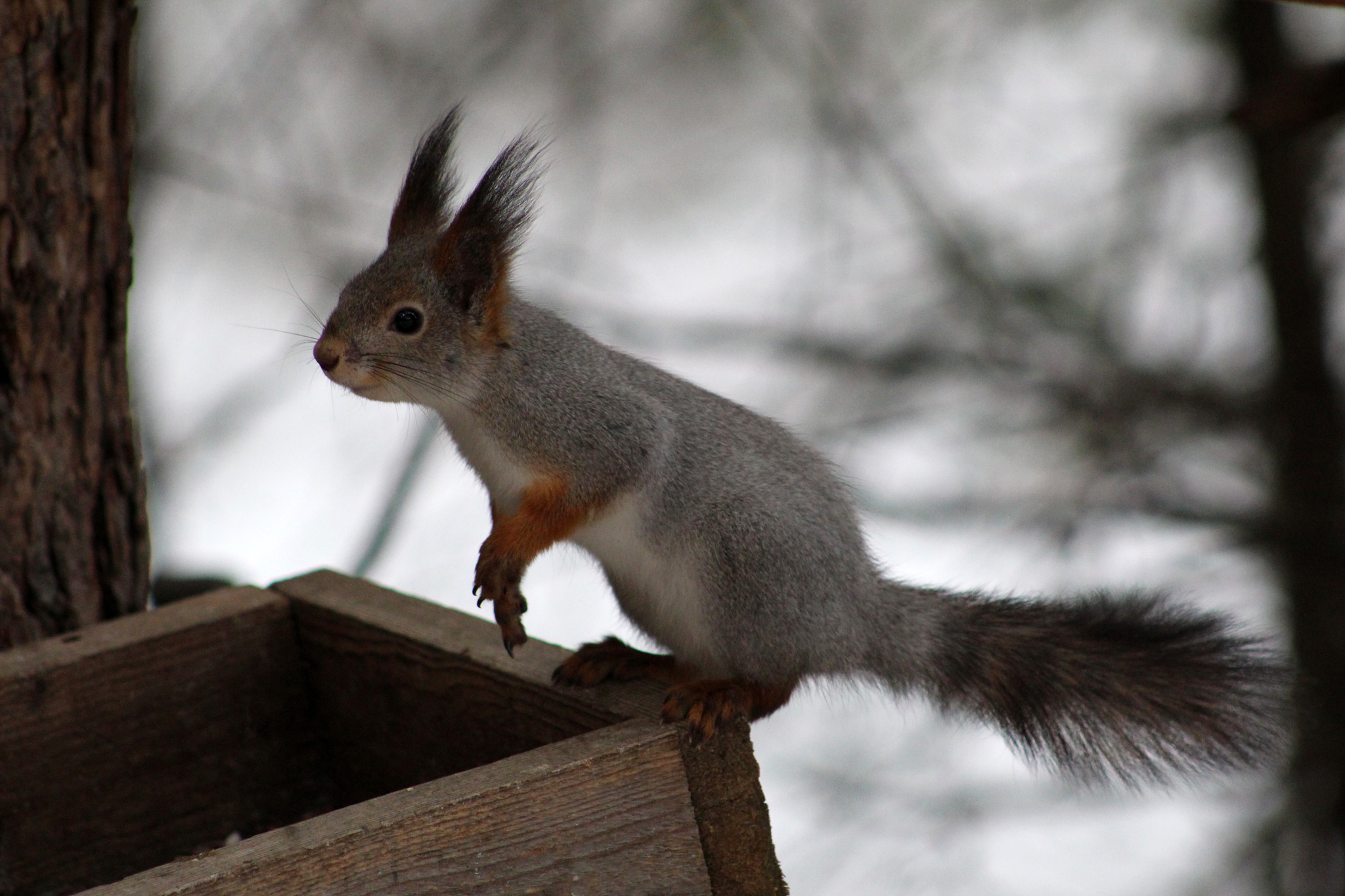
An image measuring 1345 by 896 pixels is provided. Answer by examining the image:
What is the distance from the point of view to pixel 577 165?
9.25 ft

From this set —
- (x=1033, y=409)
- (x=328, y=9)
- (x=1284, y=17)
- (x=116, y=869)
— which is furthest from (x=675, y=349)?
(x=116, y=869)

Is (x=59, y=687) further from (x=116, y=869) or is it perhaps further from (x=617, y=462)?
(x=617, y=462)

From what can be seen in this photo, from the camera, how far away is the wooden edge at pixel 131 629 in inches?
59.1

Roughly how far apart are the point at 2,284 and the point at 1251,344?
89.3 inches

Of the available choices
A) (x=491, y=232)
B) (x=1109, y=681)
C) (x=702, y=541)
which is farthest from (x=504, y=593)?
(x=1109, y=681)

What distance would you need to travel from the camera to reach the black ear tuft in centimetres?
133

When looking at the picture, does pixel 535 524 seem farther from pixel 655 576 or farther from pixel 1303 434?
pixel 1303 434

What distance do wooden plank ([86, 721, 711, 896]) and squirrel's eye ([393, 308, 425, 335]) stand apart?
44 centimetres

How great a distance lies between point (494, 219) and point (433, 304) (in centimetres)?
11

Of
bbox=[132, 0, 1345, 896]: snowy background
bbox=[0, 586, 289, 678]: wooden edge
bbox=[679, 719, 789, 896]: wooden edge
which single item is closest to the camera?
bbox=[679, 719, 789, 896]: wooden edge

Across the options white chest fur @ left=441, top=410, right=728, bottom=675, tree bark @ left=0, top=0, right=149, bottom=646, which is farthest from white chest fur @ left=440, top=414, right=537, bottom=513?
tree bark @ left=0, top=0, right=149, bottom=646

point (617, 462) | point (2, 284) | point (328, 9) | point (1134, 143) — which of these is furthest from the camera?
point (1134, 143)

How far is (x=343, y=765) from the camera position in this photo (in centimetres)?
164

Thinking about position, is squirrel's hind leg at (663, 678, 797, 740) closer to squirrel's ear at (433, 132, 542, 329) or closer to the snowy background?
squirrel's ear at (433, 132, 542, 329)
